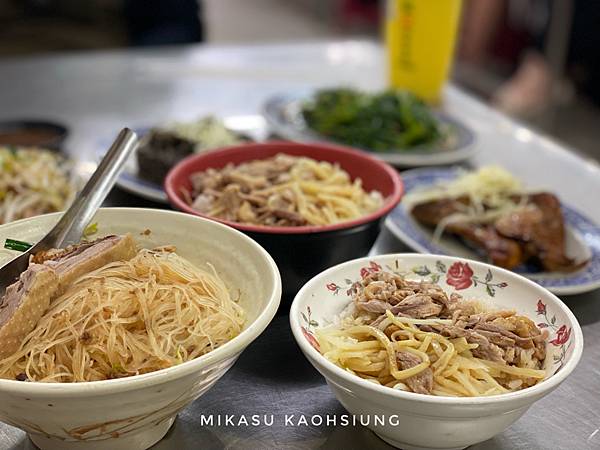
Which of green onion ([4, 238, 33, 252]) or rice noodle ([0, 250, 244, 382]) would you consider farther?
green onion ([4, 238, 33, 252])

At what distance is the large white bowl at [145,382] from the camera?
887 mm

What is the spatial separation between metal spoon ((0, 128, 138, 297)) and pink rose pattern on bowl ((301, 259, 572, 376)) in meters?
0.42

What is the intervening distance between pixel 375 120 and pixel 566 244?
84 cm

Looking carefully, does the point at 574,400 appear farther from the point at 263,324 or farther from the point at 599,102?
the point at 599,102

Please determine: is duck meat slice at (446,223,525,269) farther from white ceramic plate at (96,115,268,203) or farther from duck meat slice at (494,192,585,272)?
white ceramic plate at (96,115,268,203)

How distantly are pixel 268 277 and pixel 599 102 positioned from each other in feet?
17.6

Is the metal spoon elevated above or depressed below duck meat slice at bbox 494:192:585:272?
above

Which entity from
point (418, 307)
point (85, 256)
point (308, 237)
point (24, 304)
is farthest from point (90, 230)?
point (418, 307)

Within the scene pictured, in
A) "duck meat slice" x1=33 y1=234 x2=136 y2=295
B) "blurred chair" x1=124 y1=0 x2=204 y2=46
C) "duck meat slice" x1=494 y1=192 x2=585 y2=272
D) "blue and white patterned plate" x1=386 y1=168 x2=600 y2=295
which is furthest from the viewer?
"blurred chair" x1=124 y1=0 x2=204 y2=46

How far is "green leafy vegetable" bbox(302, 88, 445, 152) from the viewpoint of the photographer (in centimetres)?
232

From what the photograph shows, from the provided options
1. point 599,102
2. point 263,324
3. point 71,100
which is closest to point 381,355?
point 263,324

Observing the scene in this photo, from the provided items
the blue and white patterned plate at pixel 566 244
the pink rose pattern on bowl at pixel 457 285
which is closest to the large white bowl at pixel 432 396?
the pink rose pattern on bowl at pixel 457 285

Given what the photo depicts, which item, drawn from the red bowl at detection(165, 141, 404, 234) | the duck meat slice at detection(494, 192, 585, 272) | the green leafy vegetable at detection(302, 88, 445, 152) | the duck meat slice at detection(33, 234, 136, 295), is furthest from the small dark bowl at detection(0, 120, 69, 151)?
the duck meat slice at detection(494, 192, 585, 272)

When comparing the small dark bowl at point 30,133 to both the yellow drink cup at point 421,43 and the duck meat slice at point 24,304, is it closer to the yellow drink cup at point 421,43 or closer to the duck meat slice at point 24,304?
the duck meat slice at point 24,304
